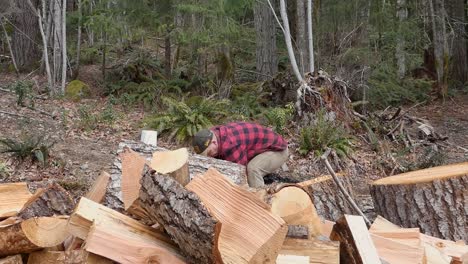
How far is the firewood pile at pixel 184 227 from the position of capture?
9.82 feet

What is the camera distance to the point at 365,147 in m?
10.7

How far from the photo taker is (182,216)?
312 centimetres

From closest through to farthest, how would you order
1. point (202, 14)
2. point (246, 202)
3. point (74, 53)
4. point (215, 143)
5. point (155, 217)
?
1. point (246, 202)
2. point (155, 217)
3. point (215, 143)
4. point (202, 14)
5. point (74, 53)

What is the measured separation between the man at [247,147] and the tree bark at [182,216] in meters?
2.25

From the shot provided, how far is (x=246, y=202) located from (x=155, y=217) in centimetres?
64

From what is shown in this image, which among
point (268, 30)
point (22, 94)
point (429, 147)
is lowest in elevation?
point (429, 147)

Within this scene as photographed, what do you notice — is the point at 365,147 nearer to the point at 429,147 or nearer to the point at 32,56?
the point at 429,147

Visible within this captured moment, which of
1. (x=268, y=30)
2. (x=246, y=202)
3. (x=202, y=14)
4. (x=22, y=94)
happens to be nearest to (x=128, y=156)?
(x=246, y=202)

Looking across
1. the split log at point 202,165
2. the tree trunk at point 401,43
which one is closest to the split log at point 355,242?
the split log at point 202,165

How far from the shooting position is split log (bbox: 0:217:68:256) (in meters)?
3.46

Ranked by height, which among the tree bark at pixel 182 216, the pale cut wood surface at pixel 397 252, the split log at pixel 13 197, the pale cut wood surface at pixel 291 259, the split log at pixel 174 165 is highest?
the split log at pixel 174 165

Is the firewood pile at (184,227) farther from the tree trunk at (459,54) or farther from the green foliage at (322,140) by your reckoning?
the tree trunk at (459,54)

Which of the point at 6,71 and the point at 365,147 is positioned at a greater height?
the point at 6,71

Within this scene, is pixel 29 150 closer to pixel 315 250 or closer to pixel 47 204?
pixel 47 204
